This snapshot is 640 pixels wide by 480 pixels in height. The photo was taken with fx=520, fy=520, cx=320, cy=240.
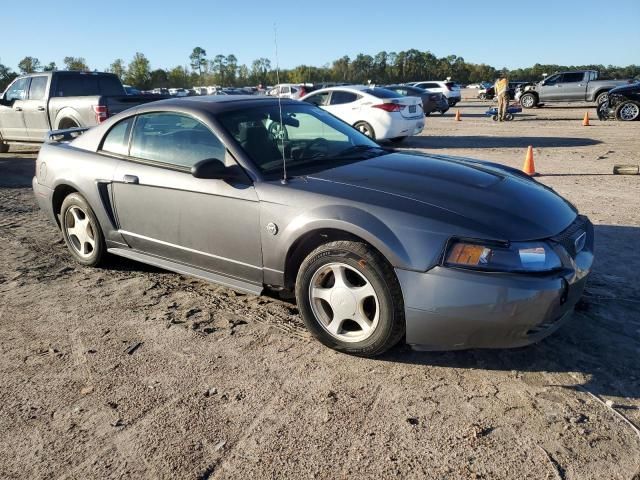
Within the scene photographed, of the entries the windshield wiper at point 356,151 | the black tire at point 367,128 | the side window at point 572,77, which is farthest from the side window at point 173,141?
the side window at point 572,77

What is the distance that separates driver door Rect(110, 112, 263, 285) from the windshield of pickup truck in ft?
26.3

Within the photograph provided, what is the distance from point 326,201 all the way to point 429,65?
13090 cm

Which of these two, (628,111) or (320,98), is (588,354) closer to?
(320,98)

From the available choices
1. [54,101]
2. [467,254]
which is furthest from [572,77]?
[467,254]

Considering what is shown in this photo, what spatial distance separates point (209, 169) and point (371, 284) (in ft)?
4.28

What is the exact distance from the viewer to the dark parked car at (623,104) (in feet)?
56.7

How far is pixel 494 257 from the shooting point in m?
2.74

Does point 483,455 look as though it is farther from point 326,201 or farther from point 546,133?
point 546,133

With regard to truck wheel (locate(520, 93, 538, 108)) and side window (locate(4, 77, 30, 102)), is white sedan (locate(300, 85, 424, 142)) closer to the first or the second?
side window (locate(4, 77, 30, 102))

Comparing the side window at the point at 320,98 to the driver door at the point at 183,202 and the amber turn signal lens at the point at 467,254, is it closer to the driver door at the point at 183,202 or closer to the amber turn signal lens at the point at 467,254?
the driver door at the point at 183,202

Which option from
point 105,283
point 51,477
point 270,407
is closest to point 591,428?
point 270,407

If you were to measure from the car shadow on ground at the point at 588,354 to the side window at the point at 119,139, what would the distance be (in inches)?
110

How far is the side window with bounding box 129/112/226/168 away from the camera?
377cm

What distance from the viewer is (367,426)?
100 inches
